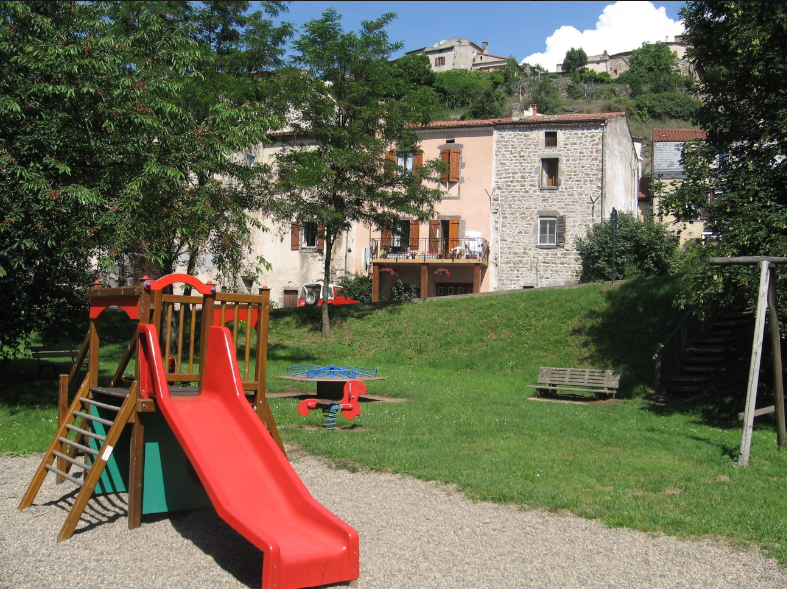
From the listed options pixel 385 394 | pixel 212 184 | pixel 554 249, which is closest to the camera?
pixel 385 394

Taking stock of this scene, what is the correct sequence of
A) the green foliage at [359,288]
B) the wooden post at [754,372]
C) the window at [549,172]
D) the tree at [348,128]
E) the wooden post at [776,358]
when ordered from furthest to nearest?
the green foliage at [359,288] < the window at [549,172] < the tree at [348,128] < the wooden post at [776,358] < the wooden post at [754,372]

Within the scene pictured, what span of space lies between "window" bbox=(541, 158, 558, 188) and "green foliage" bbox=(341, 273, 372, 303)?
30.2 ft

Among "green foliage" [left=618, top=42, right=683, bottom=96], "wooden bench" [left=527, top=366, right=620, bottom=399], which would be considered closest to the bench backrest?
"wooden bench" [left=527, top=366, right=620, bottom=399]

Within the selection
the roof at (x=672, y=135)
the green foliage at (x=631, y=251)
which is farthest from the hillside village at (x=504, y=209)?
the roof at (x=672, y=135)

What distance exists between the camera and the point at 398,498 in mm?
7281

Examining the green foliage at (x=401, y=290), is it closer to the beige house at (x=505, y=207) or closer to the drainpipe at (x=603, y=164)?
the beige house at (x=505, y=207)

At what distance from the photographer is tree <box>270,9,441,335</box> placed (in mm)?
23375

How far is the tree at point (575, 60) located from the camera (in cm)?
11581

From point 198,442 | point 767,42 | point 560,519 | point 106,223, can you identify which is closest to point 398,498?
point 560,519

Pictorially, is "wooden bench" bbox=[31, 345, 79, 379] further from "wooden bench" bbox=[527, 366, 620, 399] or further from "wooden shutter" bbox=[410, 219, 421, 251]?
"wooden shutter" bbox=[410, 219, 421, 251]

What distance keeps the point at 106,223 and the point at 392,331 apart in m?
13.5

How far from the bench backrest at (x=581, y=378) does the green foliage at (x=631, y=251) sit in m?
14.8

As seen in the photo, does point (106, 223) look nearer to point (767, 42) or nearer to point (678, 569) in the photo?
point (678, 569)

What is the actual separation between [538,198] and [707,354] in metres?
16.6
